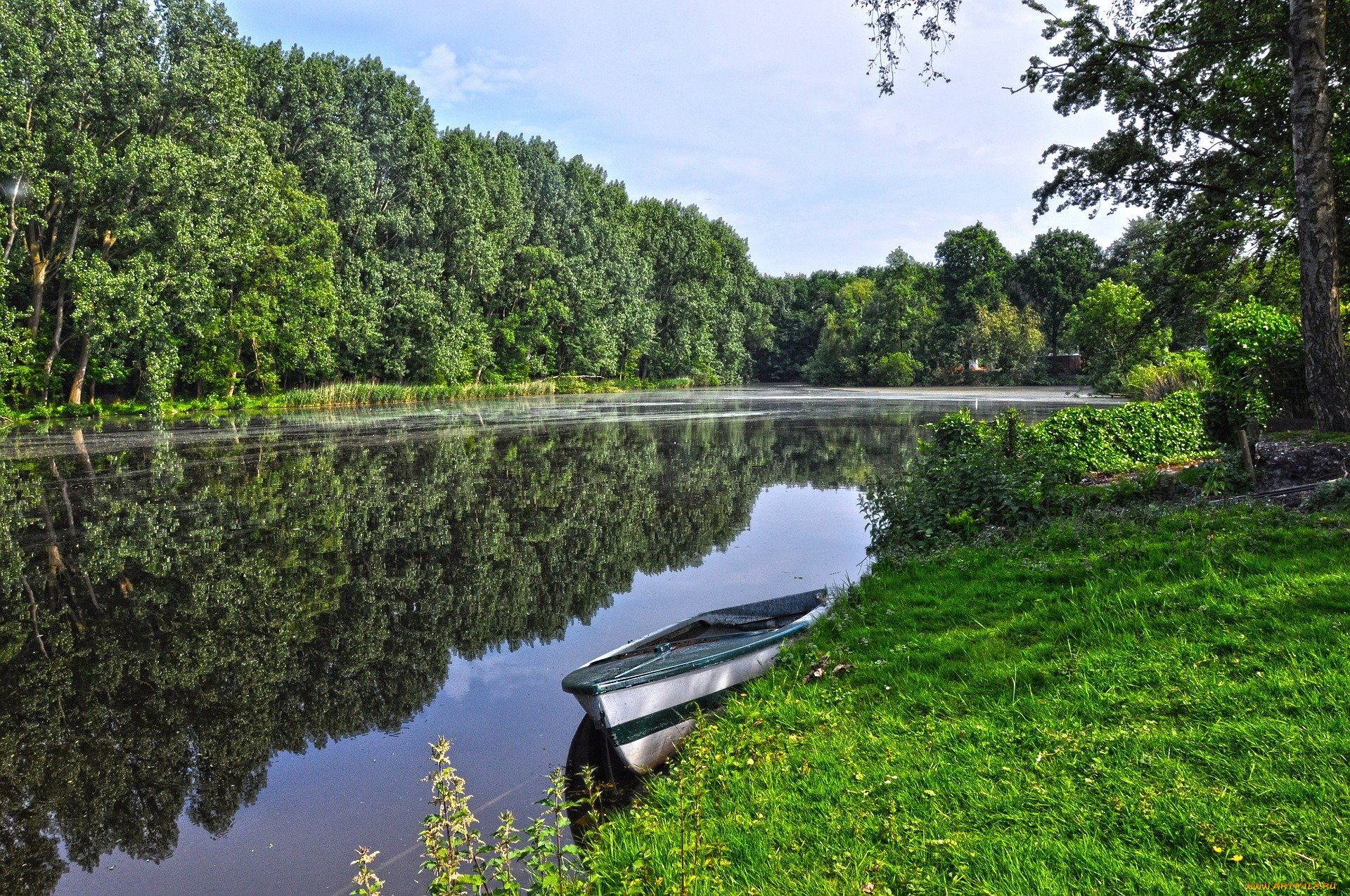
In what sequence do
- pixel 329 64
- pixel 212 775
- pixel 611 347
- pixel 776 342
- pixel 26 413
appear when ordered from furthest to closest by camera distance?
pixel 776 342
pixel 611 347
pixel 329 64
pixel 26 413
pixel 212 775

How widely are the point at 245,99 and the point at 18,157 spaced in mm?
15216

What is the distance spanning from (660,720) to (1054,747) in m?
2.33

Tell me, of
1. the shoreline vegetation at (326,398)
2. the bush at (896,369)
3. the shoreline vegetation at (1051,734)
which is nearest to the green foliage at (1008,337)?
the bush at (896,369)

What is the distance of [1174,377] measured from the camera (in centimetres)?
2284

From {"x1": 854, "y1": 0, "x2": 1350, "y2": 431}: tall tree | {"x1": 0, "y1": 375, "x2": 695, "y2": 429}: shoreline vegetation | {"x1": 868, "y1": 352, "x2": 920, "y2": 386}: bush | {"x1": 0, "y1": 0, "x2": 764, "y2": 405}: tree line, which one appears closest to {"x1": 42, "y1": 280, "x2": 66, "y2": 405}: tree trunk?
{"x1": 0, "y1": 0, "x2": 764, "y2": 405}: tree line

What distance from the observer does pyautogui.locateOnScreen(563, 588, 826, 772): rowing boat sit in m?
4.70

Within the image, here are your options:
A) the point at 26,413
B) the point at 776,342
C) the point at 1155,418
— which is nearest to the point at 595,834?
the point at 1155,418

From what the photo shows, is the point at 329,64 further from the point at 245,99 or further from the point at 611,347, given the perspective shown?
the point at 611,347

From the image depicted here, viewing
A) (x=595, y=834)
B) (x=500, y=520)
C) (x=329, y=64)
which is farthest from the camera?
(x=329, y=64)

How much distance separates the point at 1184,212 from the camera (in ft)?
53.9

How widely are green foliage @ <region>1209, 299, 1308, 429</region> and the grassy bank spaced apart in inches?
1593

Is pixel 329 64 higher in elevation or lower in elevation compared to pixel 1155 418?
higher

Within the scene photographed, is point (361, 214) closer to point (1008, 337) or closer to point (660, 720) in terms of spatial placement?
point (660, 720)

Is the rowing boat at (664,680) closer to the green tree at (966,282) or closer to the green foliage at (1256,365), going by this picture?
the green foliage at (1256,365)
